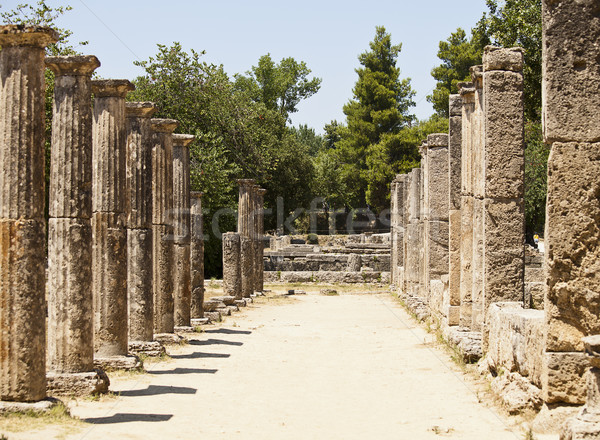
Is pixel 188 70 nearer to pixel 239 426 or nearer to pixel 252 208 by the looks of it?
pixel 252 208

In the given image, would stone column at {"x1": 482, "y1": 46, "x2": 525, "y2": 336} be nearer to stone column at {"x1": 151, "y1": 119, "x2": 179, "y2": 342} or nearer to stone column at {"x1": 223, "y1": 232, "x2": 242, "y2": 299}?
stone column at {"x1": 151, "y1": 119, "x2": 179, "y2": 342}

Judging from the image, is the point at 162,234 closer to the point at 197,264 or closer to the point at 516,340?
the point at 197,264

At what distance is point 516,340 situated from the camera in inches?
358

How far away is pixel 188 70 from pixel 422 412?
30.5 meters

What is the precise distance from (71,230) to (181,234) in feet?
22.2

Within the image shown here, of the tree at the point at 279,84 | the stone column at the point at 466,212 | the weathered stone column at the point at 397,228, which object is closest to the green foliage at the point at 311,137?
the tree at the point at 279,84

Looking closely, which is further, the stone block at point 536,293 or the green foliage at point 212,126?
the green foliage at point 212,126

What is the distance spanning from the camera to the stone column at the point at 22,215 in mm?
8484

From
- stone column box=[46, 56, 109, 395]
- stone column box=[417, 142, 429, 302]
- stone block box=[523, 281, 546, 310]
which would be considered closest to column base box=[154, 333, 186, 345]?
stone column box=[46, 56, 109, 395]

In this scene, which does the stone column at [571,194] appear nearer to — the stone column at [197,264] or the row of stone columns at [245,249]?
the stone column at [197,264]

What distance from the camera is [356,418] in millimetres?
8906

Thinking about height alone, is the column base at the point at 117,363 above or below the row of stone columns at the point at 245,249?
below

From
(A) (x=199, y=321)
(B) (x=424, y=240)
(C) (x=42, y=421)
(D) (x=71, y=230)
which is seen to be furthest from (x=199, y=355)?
(B) (x=424, y=240)

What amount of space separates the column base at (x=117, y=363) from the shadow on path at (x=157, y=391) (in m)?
0.93
